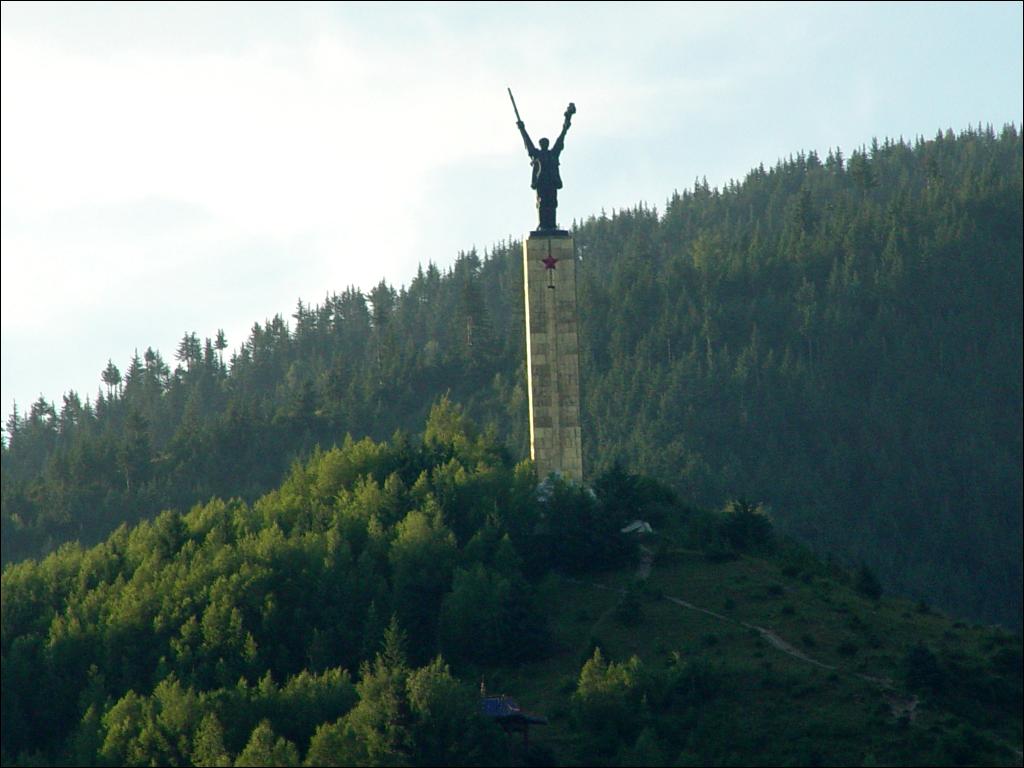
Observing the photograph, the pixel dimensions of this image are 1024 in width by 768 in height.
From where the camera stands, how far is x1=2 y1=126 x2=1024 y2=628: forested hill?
97.1m

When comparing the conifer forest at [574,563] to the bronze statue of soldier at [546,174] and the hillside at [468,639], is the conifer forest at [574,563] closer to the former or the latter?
the hillside at [468,639]

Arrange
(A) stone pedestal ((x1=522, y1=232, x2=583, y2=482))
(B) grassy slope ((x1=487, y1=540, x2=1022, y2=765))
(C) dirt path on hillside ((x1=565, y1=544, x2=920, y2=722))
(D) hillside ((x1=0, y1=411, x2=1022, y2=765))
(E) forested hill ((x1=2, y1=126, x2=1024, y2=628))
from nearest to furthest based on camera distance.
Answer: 1. (D) hillside ((x1=0, y1=411, x2=1022, y2=765))
2. (B) grassy slope ((x1=487, y1=540, x2=1022, y2=765))
3. (C) dirt path on hillside ((x1=565, y1=544, x2=920, y2=722))
4. (A) stone pedestal ((x1=522, y1=232, x2=583, y2=482))
5. (E) forested hill ((x1=2, y1=126, x2=1024, y2=628))

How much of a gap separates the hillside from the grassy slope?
9 cm

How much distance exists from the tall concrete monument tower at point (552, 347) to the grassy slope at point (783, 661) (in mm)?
4608

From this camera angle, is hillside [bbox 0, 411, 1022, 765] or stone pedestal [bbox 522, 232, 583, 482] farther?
stone pedestal [bbox 522, 232, 583, 482]

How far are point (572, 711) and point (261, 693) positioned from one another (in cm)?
745

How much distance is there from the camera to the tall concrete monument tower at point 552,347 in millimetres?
55000

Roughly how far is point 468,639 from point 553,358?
12.1 metres

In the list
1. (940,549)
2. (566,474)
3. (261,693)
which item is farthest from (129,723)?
(940,549)

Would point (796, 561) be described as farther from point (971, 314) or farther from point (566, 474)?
point (971, 314)

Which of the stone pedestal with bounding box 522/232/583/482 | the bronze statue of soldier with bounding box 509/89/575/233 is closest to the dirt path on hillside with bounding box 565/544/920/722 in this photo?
the stone pedestal with bounding box 522/232/583/482

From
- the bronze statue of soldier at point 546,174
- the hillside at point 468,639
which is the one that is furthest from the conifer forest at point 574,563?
the bronze statue of soldier at point 546,174

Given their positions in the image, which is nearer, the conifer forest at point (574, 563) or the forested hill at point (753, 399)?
the conifer forest at point (574, 563)

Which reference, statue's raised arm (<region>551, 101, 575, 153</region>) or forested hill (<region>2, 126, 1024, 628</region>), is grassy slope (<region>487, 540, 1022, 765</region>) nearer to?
statue's raised arm (<region>551, 101, 575, 153</region>)
